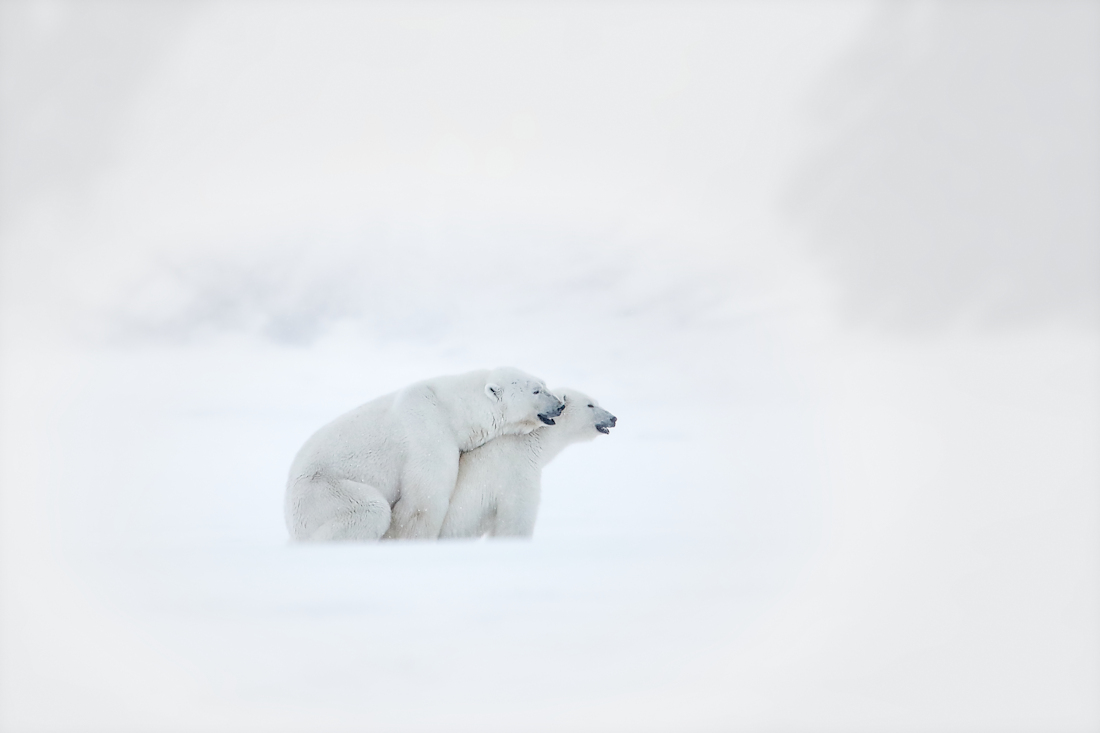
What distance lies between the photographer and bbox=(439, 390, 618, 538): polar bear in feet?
19.4

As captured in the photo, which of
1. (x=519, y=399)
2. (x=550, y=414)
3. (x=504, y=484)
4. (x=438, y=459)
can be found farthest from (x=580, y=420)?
(x=438, y=459)

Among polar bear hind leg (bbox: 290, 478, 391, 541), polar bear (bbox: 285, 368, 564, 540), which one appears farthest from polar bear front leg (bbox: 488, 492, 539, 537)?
polar bear hind leg (bbox: 290, 478, 391, 541)

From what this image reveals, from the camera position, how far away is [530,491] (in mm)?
6027

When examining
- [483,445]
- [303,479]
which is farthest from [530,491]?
[303,479]

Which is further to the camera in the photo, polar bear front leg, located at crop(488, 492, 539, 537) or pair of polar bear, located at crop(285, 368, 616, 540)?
polar bear front leg, located at crop(488, 492, 539, 537)

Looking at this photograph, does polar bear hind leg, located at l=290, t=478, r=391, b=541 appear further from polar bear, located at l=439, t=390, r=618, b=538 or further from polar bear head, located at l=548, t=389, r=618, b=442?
polar bear head, located at l=548, t=389, r=618, b=442

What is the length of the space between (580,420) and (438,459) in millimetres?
1167

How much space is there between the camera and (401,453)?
18.6 feet

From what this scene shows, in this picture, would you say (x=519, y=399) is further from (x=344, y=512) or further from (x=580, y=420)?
(x=344, y=512)

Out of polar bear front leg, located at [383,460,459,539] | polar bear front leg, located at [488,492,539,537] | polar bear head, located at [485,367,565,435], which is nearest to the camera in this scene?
polar bear front leg, located at [383,460,459,539]

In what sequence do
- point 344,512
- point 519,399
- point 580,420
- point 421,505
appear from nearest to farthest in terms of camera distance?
1. point 344,512
2. point 421,505
3. point 519,399
4. point 580,420

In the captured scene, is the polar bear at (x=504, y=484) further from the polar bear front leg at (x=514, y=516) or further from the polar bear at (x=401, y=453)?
the polar bear at (x=401, y=453)

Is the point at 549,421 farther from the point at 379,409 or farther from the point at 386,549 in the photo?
the point at 386,549

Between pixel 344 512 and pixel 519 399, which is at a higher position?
pixel 519 399
